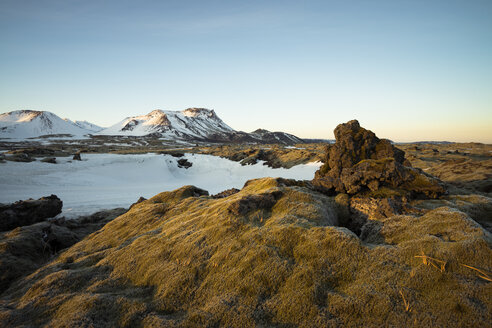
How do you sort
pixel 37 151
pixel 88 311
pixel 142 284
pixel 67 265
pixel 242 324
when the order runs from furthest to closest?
pixel 37 151 → pixel 67 265 → pixel 142 284 → pixel 88 311 → pixel 242 324

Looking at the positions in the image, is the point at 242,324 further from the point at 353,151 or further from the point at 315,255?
the point at 353,151

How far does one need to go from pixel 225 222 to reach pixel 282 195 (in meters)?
2.95

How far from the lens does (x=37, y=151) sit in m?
57.5

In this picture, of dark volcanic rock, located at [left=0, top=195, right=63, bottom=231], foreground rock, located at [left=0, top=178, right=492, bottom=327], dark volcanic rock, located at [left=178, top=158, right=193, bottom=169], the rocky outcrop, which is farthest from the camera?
dark volcanic rock, located at [left=178, top=158, right=193, bottom=169]

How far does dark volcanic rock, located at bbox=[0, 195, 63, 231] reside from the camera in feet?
52.0

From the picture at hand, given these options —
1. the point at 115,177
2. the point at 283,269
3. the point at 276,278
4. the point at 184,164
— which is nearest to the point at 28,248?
the point at 276,278

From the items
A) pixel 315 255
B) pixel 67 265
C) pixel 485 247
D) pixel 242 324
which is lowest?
pixel 67 265

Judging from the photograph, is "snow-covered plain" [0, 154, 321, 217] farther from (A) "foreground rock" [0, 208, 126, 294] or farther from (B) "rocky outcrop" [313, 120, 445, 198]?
(B) "rocky outcrop" [313, 120, 445, 198]

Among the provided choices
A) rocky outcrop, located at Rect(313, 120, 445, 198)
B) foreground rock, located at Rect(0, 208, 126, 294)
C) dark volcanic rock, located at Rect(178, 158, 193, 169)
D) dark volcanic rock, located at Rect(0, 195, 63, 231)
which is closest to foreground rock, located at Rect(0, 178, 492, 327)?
foreground rock, located at Rect(0, 208, 126, 294)

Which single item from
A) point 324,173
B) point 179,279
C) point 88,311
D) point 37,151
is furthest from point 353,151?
point 37,151

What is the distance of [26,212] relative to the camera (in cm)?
1739

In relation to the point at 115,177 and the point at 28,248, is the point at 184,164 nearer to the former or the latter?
the point at 115,177

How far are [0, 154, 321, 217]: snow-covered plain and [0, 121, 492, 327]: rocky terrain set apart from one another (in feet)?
54.7

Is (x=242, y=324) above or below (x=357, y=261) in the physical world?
below
